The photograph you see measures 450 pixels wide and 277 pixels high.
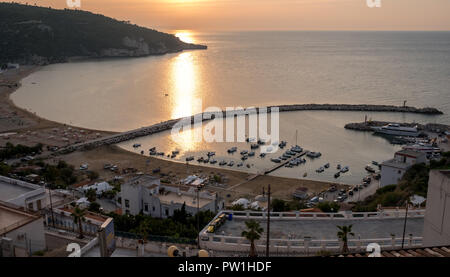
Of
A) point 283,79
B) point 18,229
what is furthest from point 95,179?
point 283,79

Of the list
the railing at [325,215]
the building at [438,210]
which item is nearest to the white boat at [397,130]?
the railing at [325,215]

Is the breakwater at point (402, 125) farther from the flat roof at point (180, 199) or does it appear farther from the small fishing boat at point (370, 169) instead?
the flat roof at point (180, 199)

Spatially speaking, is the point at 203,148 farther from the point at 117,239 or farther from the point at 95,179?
the point at 117,239

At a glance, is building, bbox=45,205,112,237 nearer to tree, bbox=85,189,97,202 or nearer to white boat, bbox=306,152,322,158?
tree, bbox=85,189,97,202

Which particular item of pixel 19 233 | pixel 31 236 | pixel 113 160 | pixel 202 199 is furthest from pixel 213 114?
pixel 19 233

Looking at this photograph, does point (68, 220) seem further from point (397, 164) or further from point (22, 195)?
point (397, 164)
